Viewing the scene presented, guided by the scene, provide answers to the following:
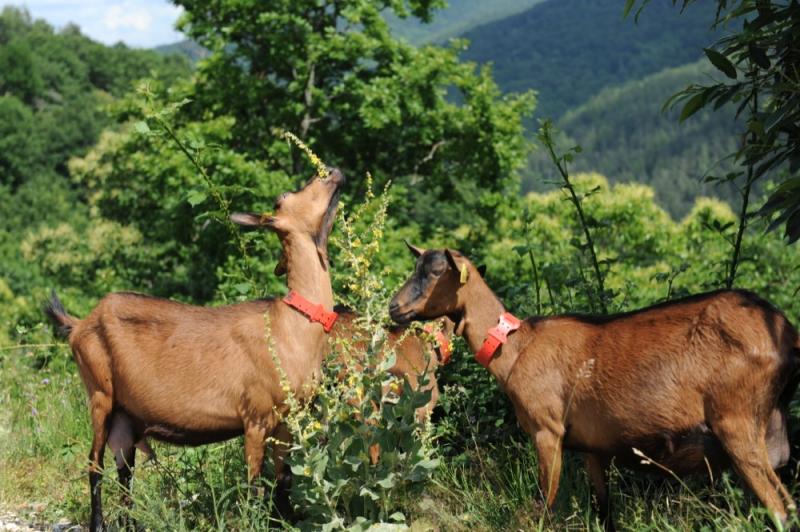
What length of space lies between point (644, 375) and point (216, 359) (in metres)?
2.08

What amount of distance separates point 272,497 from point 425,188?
20290 mm

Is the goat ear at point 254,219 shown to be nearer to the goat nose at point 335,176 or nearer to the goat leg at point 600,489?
the goat nose at point 335,176

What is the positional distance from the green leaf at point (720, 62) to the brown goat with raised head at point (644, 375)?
1016 millimetres

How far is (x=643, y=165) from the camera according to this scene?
458 ft

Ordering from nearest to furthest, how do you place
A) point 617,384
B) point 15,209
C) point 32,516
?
1. point 617,384
2. point 32,516
3. point 15,209

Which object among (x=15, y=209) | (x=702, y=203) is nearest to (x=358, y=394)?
(x=702, y=203)

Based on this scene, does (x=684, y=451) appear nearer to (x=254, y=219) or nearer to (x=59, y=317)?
(x=254, y=219)

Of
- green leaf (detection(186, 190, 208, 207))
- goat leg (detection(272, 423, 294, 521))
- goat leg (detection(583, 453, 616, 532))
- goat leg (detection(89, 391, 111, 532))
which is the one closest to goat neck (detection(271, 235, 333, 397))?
goat leg (detection(272, 423, 294, 521))

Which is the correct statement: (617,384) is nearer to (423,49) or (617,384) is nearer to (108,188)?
(423,49)

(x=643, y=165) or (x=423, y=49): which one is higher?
(x=423, y=49)

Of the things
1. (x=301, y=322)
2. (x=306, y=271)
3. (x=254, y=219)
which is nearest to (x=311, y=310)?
(x=301, y=322)

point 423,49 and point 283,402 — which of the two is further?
point 423,49

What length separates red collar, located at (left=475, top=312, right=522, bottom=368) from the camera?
4230 millimetres

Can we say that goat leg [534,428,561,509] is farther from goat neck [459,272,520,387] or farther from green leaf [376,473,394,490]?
Result: green leaf [376,473,394,490]
